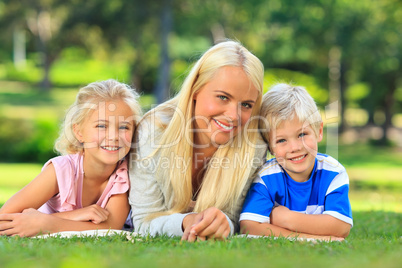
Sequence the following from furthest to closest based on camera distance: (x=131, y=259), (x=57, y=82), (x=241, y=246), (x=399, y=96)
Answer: (x=57, y=82) < (x=399, y=96) < (x=241, y=246) < (x=131, y=259)

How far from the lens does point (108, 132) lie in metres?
4.39

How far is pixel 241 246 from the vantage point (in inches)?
127

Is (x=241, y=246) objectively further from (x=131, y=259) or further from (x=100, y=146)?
(x=100, y=146)

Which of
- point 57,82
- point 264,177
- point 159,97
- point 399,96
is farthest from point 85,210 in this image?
point 57,82

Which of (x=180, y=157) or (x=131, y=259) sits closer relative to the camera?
(x=131, y=259)

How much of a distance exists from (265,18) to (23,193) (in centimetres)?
2174

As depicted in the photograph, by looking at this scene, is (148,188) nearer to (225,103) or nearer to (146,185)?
(146,185)

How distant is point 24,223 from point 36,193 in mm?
372

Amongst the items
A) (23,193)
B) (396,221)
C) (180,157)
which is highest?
(180,157)

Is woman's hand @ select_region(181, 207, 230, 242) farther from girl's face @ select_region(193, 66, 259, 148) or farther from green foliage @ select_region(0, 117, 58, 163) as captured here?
green foliage @ select_region(0, 117, 58, 163)

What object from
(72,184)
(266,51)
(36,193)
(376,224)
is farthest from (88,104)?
(266,51)

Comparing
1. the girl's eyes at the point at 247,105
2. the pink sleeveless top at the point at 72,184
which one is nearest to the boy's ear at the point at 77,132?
the pink sleeveless top at the point at 72,184

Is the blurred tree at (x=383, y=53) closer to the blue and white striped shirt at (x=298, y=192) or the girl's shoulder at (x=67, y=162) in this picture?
the blue and white striped shirt at (x=298, y=192)

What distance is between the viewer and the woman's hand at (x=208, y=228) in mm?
3514
